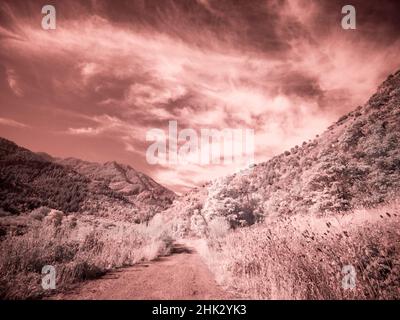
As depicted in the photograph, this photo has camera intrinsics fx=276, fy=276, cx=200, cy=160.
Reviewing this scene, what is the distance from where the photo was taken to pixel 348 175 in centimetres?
2008

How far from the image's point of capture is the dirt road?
5.60 m

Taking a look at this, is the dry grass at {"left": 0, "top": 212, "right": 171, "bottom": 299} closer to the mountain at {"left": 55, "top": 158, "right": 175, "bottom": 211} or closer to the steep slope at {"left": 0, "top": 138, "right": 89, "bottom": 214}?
the steep slope at {"left": 0, "top": 138, "right": 89, "bottom": 214}

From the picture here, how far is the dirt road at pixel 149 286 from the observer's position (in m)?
5.60

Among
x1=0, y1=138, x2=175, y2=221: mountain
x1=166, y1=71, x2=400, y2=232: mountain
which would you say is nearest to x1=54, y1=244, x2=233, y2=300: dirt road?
x1=166, y1=71, x2=400, y2=232: mountain

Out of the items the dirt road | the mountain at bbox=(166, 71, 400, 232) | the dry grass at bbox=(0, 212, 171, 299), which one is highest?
the mountain at bbox=(166, 71, 400, 232)

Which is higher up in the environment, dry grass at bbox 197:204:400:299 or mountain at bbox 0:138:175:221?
mountain at bbox 0:138:175:221

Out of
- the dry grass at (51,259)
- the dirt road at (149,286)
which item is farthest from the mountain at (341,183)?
the dry grass at (51,259)

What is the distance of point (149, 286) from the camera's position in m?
6.50
